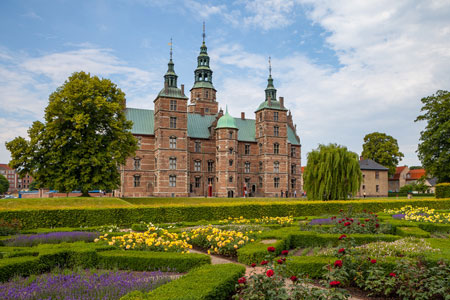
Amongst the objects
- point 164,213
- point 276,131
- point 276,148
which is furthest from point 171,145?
point 164,213

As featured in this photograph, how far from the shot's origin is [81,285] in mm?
6383

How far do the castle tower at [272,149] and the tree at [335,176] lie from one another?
25.7 metres

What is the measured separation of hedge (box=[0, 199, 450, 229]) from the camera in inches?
619

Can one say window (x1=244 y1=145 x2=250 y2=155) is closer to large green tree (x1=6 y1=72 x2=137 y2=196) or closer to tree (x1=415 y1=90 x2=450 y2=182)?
tree (x1=415 y1=90 x2=450 y2=182)

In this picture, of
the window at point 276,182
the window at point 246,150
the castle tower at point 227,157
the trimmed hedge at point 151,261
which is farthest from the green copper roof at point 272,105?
the trimmed hedge at point 151,261

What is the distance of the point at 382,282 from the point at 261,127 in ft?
156

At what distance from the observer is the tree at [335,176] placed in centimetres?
2602

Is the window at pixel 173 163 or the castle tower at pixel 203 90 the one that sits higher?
the castle tower at pixel 203 90

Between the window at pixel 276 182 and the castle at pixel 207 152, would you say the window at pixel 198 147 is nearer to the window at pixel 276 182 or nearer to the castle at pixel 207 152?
the castle at pixel 207 152

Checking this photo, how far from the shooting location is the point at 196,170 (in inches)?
2004

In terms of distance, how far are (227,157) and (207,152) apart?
379 cm

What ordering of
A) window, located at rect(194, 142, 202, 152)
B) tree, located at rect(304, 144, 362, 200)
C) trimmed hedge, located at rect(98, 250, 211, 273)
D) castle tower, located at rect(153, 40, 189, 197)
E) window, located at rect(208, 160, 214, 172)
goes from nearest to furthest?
trimmed hedge, located at rect(98, 250, 211, 273)
tree, located at rect(304, 144, 362, 200)
castle tower, located at rect(153, 40, 189, 197)
window, located at rect(194, 142, 202, 152)
window, located at rect(208, 160, 214, 172)

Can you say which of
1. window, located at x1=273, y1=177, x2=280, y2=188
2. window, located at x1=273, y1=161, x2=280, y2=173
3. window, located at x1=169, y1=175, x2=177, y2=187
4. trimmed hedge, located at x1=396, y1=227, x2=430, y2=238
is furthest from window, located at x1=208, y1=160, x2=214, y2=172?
trimmed hedge, located at x1=396, y1=227, x2=430, y2=238

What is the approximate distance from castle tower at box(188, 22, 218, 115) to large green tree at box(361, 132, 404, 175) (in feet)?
96.3
